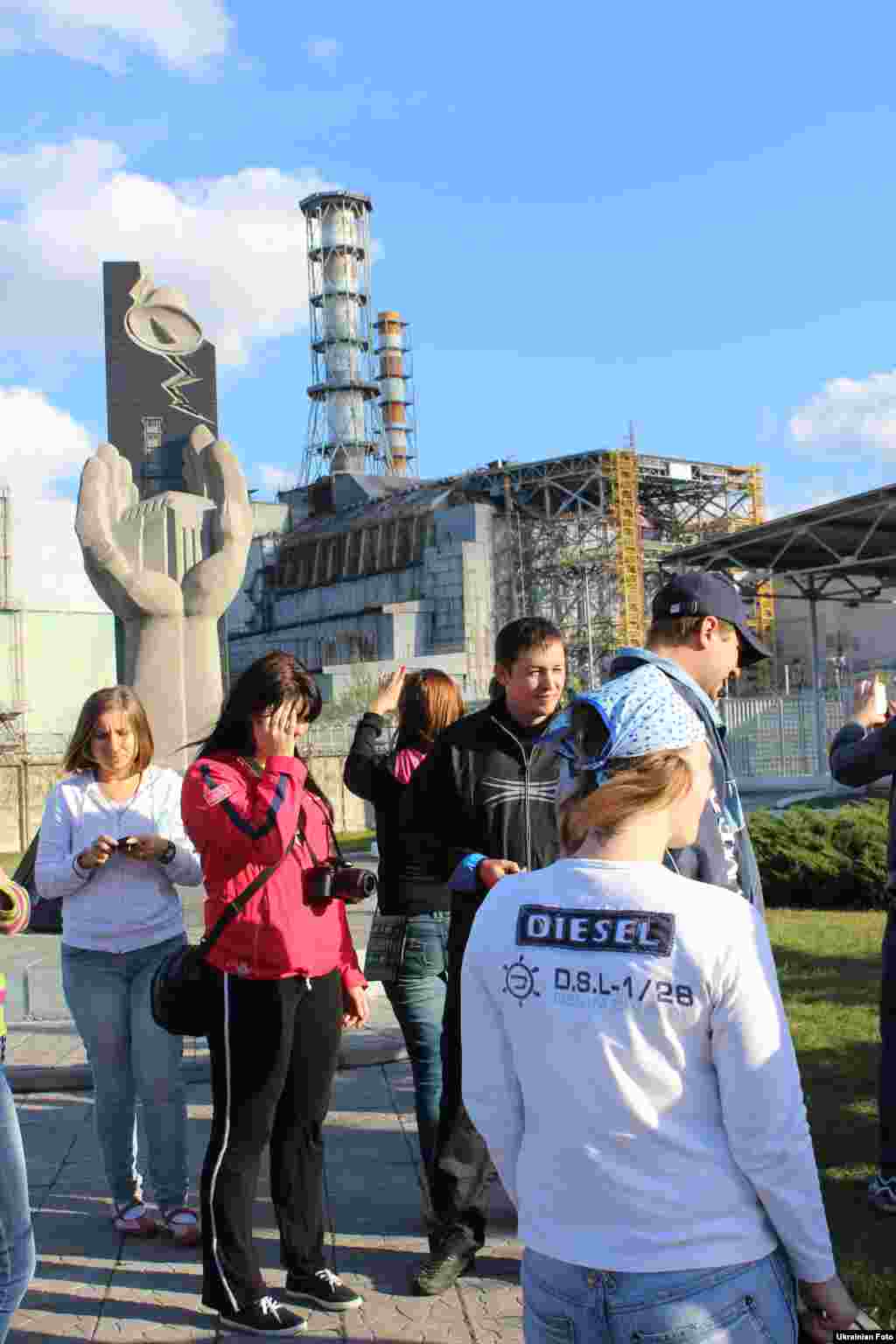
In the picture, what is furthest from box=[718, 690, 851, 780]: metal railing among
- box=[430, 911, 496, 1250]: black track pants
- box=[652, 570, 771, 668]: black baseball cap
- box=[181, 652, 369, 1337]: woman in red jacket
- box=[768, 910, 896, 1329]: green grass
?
box=[652, 570, 771, 668]: black baseball cap

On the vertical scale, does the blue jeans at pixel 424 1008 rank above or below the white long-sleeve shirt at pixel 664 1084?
below

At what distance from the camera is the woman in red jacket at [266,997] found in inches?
153

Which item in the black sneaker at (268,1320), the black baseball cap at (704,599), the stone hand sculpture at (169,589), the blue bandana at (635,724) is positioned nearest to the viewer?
the blue bandana at (635,724)

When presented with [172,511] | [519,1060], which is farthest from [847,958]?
[172,511]

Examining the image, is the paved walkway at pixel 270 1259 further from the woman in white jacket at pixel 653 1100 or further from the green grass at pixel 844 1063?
the woman in white jacket at pixel 653 1100

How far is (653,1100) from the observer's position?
202 centimetres

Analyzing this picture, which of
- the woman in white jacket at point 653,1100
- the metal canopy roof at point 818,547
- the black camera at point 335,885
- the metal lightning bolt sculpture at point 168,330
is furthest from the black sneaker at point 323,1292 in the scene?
the metal lightning bolt sculpture at point 168,330

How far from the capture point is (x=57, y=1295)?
13.9ft

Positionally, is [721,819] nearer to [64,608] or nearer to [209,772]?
[209,772]

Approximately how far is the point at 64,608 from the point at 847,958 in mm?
42602

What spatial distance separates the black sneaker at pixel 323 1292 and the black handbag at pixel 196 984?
809 mm

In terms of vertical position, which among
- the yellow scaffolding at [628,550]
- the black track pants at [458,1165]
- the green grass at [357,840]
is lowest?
the green grass at [357,840]

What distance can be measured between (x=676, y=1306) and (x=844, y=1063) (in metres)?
5.00

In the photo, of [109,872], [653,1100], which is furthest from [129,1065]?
[653,1100]
